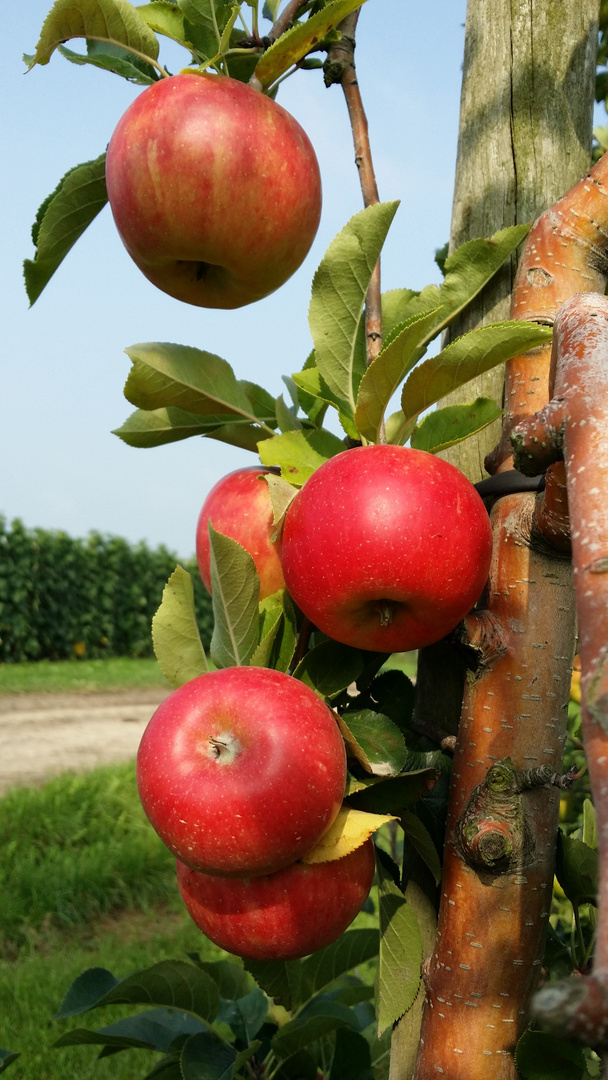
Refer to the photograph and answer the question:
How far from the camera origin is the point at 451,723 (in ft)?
3.30

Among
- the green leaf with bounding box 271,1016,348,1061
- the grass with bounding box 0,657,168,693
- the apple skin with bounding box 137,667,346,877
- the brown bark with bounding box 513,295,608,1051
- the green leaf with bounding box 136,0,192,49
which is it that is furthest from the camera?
the grass with bounding box 0,657,168,693

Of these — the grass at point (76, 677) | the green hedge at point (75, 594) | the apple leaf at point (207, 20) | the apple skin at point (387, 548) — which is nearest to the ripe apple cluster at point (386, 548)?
the apple skin at point (387, 548)

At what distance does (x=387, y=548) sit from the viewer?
2.50ft

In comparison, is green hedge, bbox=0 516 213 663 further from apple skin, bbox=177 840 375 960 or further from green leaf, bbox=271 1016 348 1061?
apple skin, bbox=177 840 375 960

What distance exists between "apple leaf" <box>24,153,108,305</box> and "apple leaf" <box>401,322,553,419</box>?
515 mm

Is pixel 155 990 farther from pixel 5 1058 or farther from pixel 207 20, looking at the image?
pixel 207 20

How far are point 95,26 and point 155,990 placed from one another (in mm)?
1220

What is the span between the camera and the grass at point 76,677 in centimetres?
1032

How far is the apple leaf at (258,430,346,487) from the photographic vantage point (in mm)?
940

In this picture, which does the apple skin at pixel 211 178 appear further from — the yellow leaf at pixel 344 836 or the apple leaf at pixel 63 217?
the yellow leaf at pixel 344 836

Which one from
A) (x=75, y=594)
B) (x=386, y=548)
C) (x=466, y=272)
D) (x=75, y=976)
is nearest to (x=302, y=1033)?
(x=386, y=548)

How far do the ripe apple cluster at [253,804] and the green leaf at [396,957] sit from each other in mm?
69

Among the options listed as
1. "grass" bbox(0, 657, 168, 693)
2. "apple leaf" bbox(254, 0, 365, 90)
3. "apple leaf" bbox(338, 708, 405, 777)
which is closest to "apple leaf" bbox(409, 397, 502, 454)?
"apple leaf" bbox(338, 708, 405, 777)

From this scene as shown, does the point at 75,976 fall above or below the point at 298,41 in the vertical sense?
below
